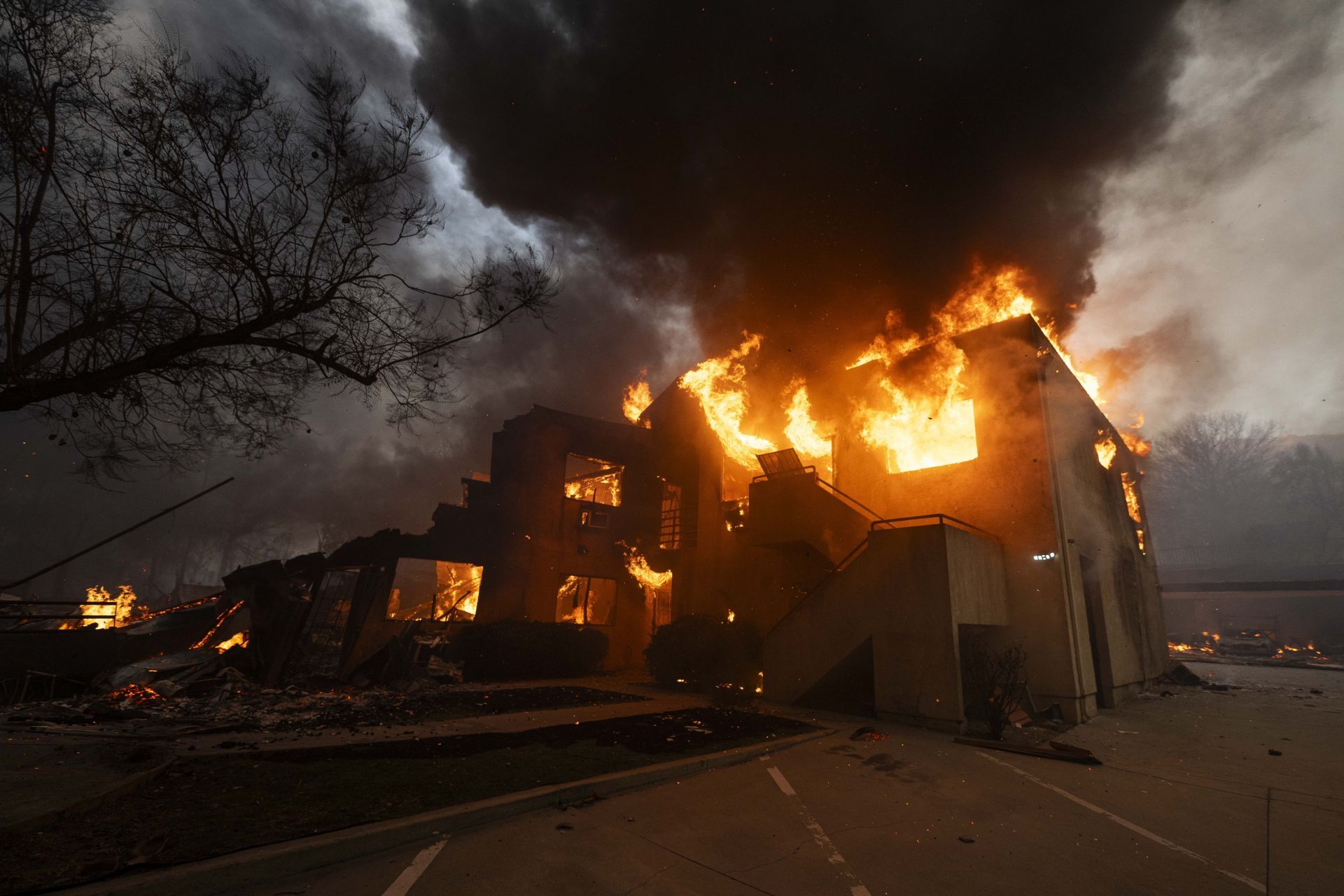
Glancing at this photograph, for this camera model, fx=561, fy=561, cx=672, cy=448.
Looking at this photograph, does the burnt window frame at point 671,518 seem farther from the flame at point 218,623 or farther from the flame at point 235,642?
the flame at point 218,623

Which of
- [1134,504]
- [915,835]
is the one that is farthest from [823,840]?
[1134,504]

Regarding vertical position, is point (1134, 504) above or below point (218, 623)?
above

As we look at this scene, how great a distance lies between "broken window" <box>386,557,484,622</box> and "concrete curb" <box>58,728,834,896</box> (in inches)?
474

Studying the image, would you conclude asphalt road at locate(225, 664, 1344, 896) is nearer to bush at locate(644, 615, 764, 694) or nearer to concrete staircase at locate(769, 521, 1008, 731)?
concrete staircase at locate(769, 521, 1008, 731)

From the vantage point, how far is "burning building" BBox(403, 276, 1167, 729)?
1318cm

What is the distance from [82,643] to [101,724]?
555 centimetres

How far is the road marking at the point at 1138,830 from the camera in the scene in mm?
4797


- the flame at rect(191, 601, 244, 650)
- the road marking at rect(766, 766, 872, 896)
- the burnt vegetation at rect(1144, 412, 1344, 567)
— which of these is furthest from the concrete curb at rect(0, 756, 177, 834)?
the burnt vegetation at rect(1144, 412, 1344, 567)

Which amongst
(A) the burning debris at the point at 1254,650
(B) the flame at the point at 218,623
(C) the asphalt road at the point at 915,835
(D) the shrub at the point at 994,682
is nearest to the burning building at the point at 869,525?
(D) the shrub at the point at 994,682

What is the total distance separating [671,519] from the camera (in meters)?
24.4

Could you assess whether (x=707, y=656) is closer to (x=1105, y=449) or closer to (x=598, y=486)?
(x=598, y=486)

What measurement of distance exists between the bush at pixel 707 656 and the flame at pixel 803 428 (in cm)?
656

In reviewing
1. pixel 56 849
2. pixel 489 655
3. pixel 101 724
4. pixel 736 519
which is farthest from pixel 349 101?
pixel 736 519

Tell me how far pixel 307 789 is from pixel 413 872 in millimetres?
2441
